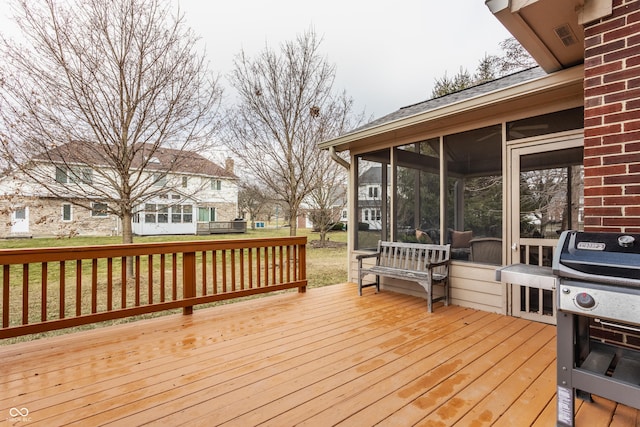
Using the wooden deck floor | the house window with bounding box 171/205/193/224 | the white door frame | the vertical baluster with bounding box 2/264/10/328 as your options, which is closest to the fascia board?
the white door frame

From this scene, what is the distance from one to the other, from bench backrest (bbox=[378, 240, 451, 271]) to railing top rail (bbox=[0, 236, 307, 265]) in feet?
5.46

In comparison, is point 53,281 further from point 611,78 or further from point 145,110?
point 611,78

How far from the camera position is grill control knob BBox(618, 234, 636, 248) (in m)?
1.46

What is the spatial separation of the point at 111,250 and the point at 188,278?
88 cm

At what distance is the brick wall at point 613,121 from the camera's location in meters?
1.76

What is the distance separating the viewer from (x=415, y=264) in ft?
14.0

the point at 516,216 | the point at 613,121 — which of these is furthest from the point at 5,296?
the point at 516,216

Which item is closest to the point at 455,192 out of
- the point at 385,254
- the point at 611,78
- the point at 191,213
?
the point at 385,254

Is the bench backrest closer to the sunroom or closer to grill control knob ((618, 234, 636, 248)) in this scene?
the sunroom

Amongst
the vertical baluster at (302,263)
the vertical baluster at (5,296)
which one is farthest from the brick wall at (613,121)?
the vertical baluster at (5,296)

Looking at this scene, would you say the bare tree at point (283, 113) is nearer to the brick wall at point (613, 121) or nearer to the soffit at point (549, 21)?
the soffit at point (549, 21)

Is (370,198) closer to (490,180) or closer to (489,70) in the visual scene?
(490,180)

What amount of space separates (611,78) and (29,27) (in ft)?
23.5

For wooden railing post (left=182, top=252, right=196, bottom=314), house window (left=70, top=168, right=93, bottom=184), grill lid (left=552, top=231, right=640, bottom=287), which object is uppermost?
house window (left=70, top=168, right=93, bottom=184)
